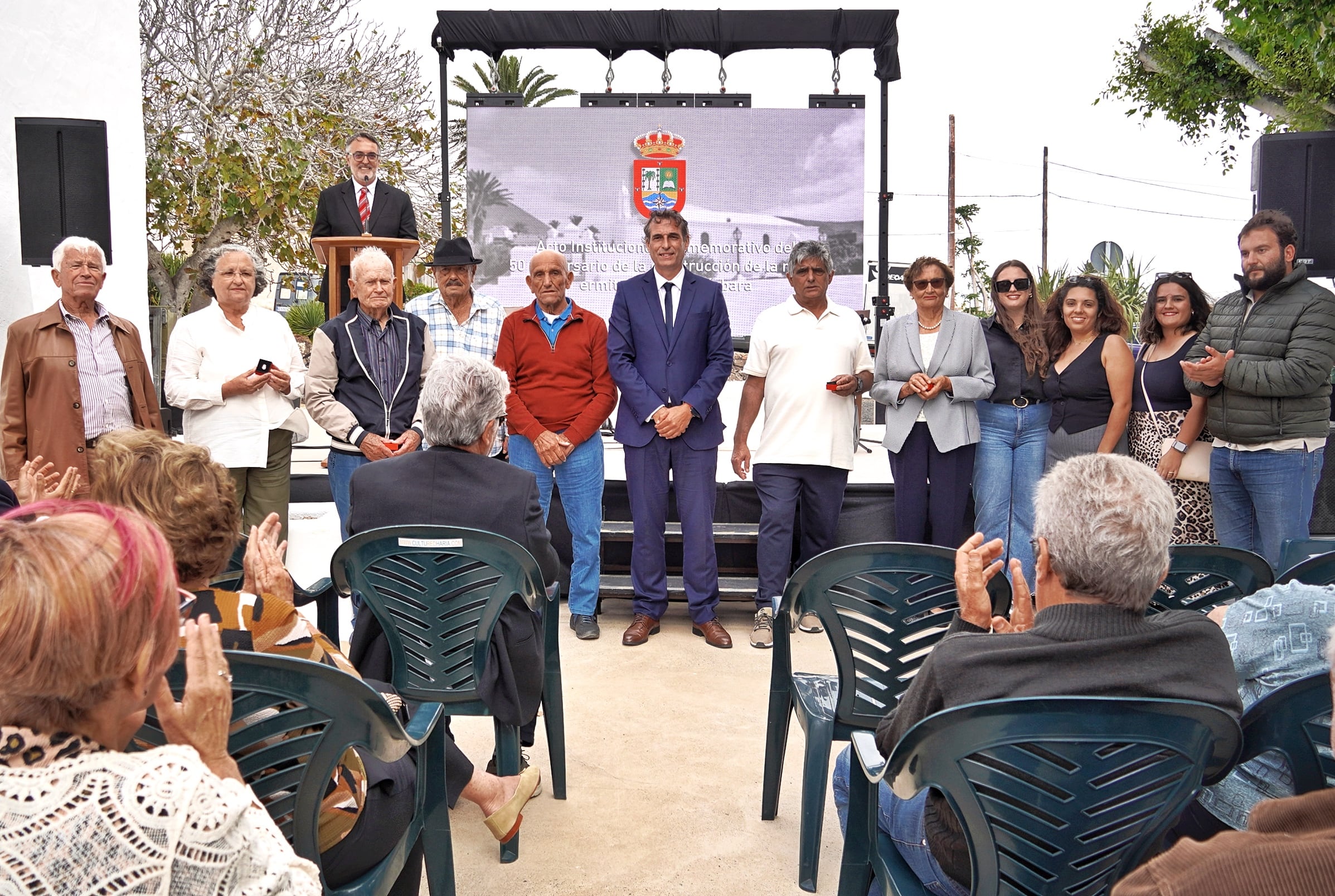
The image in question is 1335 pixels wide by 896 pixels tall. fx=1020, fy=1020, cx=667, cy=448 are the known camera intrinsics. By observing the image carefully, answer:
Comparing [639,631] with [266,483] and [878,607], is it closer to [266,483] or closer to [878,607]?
[266,483]

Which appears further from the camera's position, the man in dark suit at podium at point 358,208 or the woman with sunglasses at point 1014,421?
the man in dark suit at podium at point 358,208

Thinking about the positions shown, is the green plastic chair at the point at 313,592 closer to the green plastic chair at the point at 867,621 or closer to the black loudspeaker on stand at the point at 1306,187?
the green plastic chair at the point at 867,621

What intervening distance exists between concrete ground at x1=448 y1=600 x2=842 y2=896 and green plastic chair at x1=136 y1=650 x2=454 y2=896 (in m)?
0.99

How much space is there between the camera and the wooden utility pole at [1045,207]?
30453 mm

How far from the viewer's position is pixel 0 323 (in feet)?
17.5

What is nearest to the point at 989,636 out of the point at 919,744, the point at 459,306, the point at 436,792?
the point at 919,744

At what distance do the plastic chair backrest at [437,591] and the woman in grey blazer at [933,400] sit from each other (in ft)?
8.26

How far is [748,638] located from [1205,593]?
2.39m

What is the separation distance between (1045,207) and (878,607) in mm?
31585

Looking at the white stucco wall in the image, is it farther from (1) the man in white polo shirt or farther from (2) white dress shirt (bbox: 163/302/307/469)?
(1) the man in white polo shirt

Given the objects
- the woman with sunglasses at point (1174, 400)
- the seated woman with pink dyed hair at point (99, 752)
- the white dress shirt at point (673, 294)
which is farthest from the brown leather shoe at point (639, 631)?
the seated woman with pink dyed hair at point (99, 752)

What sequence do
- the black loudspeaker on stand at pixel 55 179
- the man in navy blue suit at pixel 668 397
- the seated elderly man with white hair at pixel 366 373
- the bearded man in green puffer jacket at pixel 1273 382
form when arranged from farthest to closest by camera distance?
the black loudspeaker on stand at pixel 55 179 → the man in navy blue suit at pixel 668 397 → the seated elderly man with white hair at pixel 366 373 → the bearded man in green puffer jacket at pixel 1273 382

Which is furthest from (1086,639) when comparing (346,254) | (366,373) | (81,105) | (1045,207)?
(1045,207)

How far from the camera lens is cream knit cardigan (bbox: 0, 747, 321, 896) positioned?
97 centimetres
